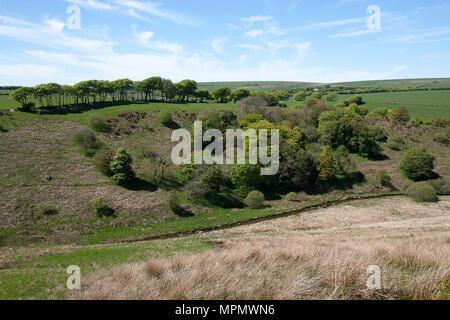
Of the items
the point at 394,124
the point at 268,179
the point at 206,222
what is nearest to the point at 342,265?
the point at 206,222

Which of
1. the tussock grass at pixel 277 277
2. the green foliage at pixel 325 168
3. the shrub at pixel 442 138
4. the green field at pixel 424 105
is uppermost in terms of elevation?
the green field at pixel 424 105

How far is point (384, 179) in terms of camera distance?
155ft

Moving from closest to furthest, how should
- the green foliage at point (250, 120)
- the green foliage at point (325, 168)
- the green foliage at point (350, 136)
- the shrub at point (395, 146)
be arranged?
the green foliage at point (325, 168), the green foliage at point (350, 136), the green foliage at point (250, 120), the shrub at point (395, 146)

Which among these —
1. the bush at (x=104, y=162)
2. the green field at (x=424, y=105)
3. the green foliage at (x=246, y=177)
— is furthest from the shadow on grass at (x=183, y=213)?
the green field at (x=424, y=105)

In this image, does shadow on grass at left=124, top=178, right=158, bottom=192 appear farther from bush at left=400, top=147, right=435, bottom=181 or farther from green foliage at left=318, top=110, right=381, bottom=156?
→ bush at left=400, top=147, right=435, bottom=181

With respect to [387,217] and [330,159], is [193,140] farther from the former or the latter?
[387,217]

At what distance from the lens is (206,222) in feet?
113

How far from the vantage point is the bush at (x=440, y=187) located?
44.7 meters

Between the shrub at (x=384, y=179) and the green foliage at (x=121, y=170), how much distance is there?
4840cm

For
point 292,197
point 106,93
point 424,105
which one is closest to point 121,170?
point 292,197

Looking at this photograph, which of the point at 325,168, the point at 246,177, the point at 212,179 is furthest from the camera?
the point at 325,168

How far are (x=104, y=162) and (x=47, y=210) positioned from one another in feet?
41.0

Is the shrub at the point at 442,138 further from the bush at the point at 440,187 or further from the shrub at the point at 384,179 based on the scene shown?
the shrub at the point at 384,179

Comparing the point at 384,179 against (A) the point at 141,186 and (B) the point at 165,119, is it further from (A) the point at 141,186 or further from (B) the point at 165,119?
(B) the point at 165,119
